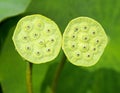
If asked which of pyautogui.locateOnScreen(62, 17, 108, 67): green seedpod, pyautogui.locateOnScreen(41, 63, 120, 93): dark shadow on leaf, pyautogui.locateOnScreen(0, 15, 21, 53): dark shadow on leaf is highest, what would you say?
pyautogui.locateOnScreen(62, 17, 108, 67): green seedpod

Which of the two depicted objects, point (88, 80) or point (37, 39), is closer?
point (37, 39)

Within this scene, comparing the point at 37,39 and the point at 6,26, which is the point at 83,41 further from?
the point at 6,26

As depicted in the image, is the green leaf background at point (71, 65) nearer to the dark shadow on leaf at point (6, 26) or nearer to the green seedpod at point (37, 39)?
the dark shadow on leaf at point (6, 26)

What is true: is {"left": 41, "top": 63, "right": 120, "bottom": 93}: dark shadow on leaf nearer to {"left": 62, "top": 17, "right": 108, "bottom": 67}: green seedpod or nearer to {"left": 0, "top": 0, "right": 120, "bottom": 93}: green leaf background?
{"left": 0, "top": 0, "right": 120, "bottom": 93}: green leaf background

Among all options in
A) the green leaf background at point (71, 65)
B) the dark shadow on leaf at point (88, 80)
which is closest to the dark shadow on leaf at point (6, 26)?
the green leaf background at point (71, 65)

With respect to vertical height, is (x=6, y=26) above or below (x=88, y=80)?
A: above

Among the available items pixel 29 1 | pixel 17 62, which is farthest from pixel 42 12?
pixel 17 62

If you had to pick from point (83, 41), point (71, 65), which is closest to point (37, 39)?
point (83, 41)

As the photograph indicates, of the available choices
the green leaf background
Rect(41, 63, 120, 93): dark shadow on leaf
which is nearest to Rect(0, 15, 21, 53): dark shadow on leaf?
the green leaf background
